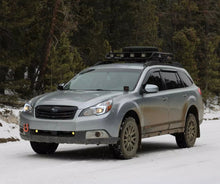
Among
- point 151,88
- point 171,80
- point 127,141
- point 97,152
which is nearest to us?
point 127,141

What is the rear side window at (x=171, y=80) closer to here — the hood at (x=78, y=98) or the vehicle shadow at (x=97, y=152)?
the vehicle shadow at (x=97, y=152)

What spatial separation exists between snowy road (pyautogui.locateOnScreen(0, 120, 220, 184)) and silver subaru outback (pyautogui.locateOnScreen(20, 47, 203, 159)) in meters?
0.41

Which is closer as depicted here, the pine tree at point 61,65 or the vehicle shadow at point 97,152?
the vehicle shadow at point 97,152

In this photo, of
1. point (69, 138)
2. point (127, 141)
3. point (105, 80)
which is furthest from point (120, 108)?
point (105, 80)

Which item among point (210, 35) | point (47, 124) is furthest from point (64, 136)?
point (210, 35)

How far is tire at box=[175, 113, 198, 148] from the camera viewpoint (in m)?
12.7

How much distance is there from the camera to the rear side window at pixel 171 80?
12.2 metres

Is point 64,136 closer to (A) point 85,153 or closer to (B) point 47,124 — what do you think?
(B) point 47,124

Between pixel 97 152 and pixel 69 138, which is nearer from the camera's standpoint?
pixel 69 138

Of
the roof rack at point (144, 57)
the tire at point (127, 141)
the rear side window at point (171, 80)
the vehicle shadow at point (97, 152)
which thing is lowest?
the vehicle shadow at point (97, 152)

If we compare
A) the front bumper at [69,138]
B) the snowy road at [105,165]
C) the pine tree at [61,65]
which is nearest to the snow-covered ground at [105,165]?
the snowy road at [105,165]

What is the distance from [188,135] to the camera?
1277cm

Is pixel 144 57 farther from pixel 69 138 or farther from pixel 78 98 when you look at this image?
pixel 69 138

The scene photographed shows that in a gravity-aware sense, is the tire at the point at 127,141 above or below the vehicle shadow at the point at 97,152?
above
